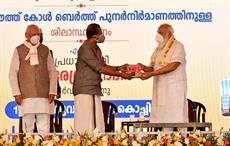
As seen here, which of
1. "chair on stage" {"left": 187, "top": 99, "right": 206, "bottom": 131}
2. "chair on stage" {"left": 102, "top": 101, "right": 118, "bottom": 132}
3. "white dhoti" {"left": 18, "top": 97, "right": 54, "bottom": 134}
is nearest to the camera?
"white dhoti" {"left": 18, "top": 97, "right": 54, "bottom": 134}

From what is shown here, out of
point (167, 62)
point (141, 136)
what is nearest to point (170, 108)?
point (167, 62)

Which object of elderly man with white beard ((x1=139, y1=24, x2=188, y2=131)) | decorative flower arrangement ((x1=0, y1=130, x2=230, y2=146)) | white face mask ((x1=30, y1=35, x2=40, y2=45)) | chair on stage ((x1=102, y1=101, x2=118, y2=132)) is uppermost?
white face mask ((x1=30, y1=35, x2=40, y2=45))

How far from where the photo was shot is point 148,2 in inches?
341

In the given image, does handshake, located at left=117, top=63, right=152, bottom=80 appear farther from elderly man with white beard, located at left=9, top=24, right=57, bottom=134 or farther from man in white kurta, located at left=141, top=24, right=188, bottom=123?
elderly man with white beard, located at left=9, top=24, right=57, bottom=134

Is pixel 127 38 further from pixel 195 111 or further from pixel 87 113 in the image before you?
pixel 87 113

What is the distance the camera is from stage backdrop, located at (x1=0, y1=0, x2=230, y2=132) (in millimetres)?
8586

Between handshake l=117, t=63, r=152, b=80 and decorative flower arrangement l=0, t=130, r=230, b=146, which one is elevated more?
handshake l=117, t=63, r=152, b=80

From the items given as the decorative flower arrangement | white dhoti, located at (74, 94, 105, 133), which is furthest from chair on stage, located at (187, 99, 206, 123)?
the decorative flower arrangement

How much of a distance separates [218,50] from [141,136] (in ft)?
14.8

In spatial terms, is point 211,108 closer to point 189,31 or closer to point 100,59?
point 189,31

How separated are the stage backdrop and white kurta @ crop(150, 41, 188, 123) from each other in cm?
207

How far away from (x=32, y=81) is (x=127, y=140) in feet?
7.52

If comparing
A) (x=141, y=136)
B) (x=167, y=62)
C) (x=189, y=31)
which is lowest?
(x=141, y=136)

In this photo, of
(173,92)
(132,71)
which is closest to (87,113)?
(173,92)
